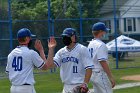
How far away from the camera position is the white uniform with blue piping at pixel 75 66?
23.5 feet

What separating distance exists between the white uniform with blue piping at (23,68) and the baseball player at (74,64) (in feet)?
1.35

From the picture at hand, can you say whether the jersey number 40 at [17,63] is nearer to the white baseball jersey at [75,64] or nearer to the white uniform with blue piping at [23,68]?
the white uniform with blue piping at [23,68]

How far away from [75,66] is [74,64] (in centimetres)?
4

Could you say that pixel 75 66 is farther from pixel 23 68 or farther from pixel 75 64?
pixel 23 68

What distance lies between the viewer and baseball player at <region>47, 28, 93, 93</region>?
23.5ft

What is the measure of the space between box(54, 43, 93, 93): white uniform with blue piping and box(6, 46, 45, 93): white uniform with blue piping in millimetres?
403

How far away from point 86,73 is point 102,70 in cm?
140

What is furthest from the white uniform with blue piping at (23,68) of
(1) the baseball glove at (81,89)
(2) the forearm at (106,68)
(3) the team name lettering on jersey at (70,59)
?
(2) the forearm at (106,68)

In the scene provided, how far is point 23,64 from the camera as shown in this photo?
7.20 metres

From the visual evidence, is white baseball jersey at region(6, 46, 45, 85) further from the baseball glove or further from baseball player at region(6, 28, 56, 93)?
the baseball glove

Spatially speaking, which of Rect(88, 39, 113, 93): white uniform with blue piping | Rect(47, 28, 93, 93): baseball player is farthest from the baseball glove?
Rect(88, 39, 113, 93): white uniform with blue piping

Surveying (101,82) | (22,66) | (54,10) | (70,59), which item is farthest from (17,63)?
(54,10)

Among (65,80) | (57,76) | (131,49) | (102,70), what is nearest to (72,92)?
(65,80)

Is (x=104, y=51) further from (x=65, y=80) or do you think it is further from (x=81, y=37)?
(x=81, y=37)
